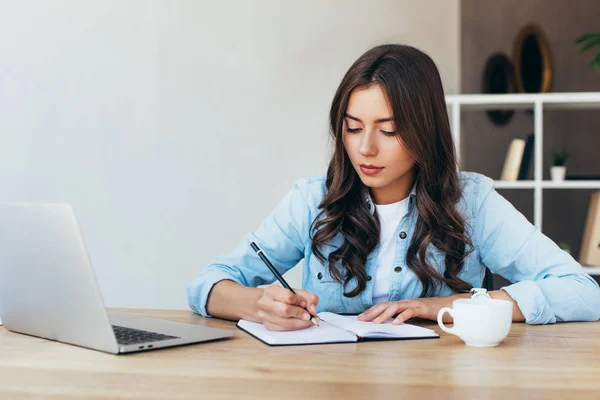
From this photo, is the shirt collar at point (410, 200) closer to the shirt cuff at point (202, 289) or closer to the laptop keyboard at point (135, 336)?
the shirt cuff at point (202, 289)

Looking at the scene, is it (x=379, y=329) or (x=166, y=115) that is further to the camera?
(x=166, y=115)

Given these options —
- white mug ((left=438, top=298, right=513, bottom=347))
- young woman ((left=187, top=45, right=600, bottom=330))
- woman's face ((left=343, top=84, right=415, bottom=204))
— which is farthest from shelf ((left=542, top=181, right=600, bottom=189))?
white mug ((left=438, top=298, right=513, bottom=347))

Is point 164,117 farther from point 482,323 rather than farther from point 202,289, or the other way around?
point 482,323

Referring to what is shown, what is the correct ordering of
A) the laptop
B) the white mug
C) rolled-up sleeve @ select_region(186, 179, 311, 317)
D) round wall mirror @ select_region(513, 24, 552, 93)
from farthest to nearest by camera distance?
round wall mirror @ select_region(513, 24, 552, 93) < rolled-up sleeve @ select_region(186, 179, 311, 317) < the white mug < the laptop

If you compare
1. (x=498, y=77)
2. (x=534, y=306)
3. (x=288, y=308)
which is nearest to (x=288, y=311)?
(x=288, y=308)

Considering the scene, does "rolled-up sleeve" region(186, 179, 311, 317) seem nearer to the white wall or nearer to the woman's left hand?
the woman's left hand

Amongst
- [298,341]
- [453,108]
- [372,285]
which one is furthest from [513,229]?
[453,108]

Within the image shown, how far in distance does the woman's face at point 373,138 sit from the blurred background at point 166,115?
1.44m

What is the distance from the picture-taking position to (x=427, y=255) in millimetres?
1683

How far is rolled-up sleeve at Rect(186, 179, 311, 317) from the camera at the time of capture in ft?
5.48

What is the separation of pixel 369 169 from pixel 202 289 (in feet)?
1.45

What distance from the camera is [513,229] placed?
167cm

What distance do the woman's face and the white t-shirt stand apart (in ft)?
0.49

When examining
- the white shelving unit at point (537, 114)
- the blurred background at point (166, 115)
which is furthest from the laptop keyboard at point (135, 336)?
the white shelving unit at point (537, 114)
